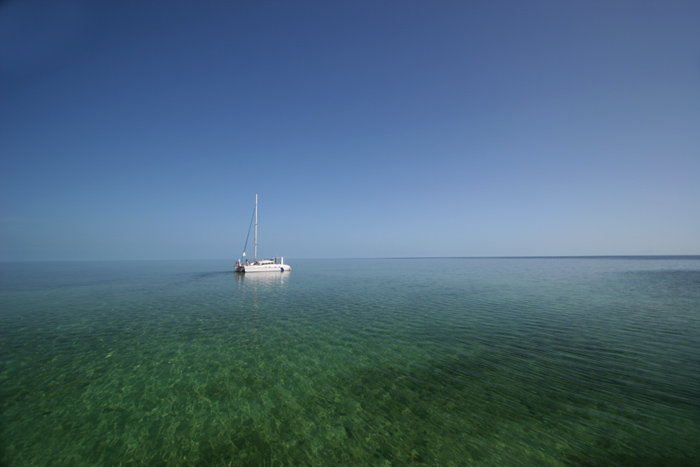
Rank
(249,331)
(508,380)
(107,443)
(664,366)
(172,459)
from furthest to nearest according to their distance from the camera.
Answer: (249,331) < (664,366) < (508,380) < (107,443) < (172,459)

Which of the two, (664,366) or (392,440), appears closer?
(392,440)

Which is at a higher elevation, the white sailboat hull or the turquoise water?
the white sailboat hull

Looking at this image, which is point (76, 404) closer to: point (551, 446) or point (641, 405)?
point (551, 446)

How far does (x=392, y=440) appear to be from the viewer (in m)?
7.63

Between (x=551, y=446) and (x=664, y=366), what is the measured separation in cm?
1030

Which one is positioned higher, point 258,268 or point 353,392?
point 258,268

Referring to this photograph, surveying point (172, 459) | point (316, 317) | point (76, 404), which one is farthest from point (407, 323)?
point (76, 404)

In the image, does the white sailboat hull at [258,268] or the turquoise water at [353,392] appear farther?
the white sailboat hull at [258,268]

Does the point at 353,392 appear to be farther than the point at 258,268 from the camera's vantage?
No

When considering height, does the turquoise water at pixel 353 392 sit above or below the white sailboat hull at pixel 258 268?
below

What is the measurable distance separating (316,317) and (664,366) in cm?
2053

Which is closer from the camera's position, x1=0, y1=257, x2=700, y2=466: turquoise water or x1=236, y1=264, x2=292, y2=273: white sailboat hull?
x1=0, y1=257, x2=700, y2=466: turquoise water

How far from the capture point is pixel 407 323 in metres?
20.5

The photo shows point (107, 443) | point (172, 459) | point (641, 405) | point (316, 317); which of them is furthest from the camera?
point (316, 317)
